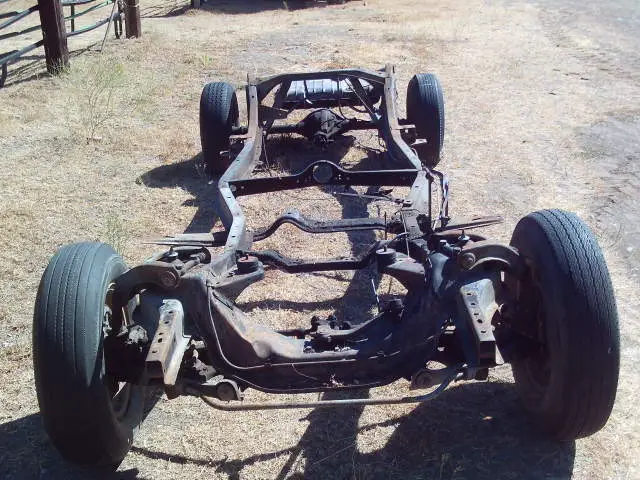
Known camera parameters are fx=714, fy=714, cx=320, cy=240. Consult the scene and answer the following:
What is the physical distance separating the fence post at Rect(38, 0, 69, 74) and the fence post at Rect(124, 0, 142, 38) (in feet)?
8.25

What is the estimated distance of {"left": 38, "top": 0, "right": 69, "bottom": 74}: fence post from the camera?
34.2ft

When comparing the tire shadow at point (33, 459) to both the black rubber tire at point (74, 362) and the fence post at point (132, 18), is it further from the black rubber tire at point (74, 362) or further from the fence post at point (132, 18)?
the fence post at point (132, 18)

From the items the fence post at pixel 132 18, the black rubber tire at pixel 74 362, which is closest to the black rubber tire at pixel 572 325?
the black rubber tire at pixel 74 362

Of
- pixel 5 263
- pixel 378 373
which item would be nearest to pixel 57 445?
pixel 378 373

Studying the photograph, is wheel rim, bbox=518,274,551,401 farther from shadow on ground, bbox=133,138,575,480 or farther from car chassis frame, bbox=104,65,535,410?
shadow on ground, bbox=133,138,575,480

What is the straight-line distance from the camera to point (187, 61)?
37.1 feet

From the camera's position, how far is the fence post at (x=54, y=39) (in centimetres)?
1043

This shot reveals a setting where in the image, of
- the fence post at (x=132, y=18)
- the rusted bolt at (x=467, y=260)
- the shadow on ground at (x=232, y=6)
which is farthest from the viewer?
the shadow on ground at (x=232, y=6)

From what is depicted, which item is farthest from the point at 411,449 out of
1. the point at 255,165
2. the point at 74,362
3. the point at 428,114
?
the point at 428,114

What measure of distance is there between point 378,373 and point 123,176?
4.50 meters

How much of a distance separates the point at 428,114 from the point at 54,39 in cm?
648

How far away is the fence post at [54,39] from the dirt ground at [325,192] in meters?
0.29

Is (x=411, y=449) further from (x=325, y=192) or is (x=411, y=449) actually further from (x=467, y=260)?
(x=325, y=192)

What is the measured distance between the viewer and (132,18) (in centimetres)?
1309
